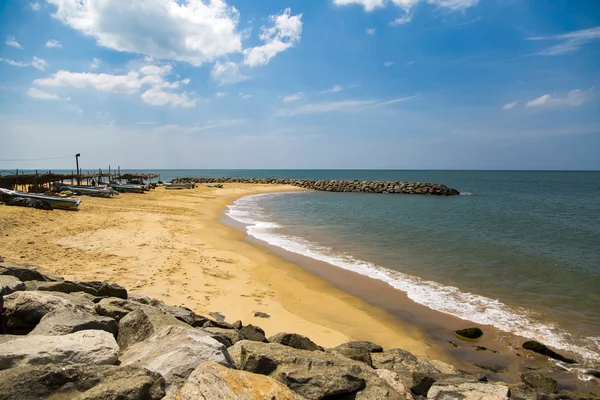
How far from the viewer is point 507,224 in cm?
2703

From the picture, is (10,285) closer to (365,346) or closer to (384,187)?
(365,346)

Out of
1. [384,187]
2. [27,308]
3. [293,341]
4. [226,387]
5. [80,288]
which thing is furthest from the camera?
[384,187]

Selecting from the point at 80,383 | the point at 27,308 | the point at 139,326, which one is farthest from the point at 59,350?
the point at 27,308

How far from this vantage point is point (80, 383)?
3242 mm

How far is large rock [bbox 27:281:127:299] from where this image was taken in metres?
6.62

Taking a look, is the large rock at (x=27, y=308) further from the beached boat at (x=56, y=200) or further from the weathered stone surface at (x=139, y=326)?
the beached boat at (x=56, y=200)

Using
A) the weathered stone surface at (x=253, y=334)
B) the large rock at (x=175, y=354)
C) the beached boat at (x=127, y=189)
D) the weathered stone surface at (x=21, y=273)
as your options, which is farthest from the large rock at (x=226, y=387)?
the beached boat at (x=127, y=189)

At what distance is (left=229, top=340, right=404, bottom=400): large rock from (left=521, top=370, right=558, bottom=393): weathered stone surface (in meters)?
3.72

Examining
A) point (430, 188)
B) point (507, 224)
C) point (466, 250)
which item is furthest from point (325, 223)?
point (430, 188)

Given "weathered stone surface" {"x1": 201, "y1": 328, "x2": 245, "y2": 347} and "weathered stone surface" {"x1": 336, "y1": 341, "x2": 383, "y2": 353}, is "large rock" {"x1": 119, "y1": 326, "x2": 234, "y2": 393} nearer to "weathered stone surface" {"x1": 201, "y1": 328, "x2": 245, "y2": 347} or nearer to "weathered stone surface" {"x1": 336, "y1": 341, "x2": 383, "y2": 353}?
"weathered stone surface" {"x1": 201, "y1": 328, "x2": 245, "y2": 347}

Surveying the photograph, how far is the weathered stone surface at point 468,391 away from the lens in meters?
4.63

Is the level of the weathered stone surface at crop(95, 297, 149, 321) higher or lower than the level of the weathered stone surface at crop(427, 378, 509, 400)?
higher

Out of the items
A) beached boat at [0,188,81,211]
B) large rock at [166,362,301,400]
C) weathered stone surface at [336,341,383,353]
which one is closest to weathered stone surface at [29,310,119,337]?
large rock at [166,362,301,400]

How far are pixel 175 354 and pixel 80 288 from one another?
4.54m
